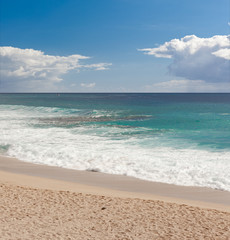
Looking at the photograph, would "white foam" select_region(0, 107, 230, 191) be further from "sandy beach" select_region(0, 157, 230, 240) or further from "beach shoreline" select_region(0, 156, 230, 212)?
"sandy beach" select_region(0, 157, 230, 240)

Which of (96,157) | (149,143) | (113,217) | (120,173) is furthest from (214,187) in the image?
(149,143)

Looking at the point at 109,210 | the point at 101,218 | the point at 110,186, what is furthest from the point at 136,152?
the point at 101,218

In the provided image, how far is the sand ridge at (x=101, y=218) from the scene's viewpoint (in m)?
6.11

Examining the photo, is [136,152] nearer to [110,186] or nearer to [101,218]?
[110,186]

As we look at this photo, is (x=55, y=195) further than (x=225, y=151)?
No

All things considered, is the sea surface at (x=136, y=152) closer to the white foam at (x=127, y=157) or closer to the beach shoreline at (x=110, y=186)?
the white foam at (x=127, y=157)

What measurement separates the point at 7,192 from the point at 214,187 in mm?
6813

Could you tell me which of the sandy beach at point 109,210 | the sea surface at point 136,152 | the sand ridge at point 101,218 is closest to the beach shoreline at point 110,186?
the sandy beach at point 109,210

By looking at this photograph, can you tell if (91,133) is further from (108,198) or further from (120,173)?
(108,198)

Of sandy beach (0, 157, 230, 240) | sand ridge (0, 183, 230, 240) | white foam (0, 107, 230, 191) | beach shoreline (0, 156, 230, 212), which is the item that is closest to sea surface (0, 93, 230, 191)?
white foam (0, 107, 230, 191)

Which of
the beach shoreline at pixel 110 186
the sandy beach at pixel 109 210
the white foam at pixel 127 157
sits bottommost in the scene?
the beach shoreline at pixel 110 186

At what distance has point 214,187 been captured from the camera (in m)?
9.84

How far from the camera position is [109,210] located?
7375 millimetres

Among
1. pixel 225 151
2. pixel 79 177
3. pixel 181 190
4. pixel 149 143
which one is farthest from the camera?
pixel 149 143
